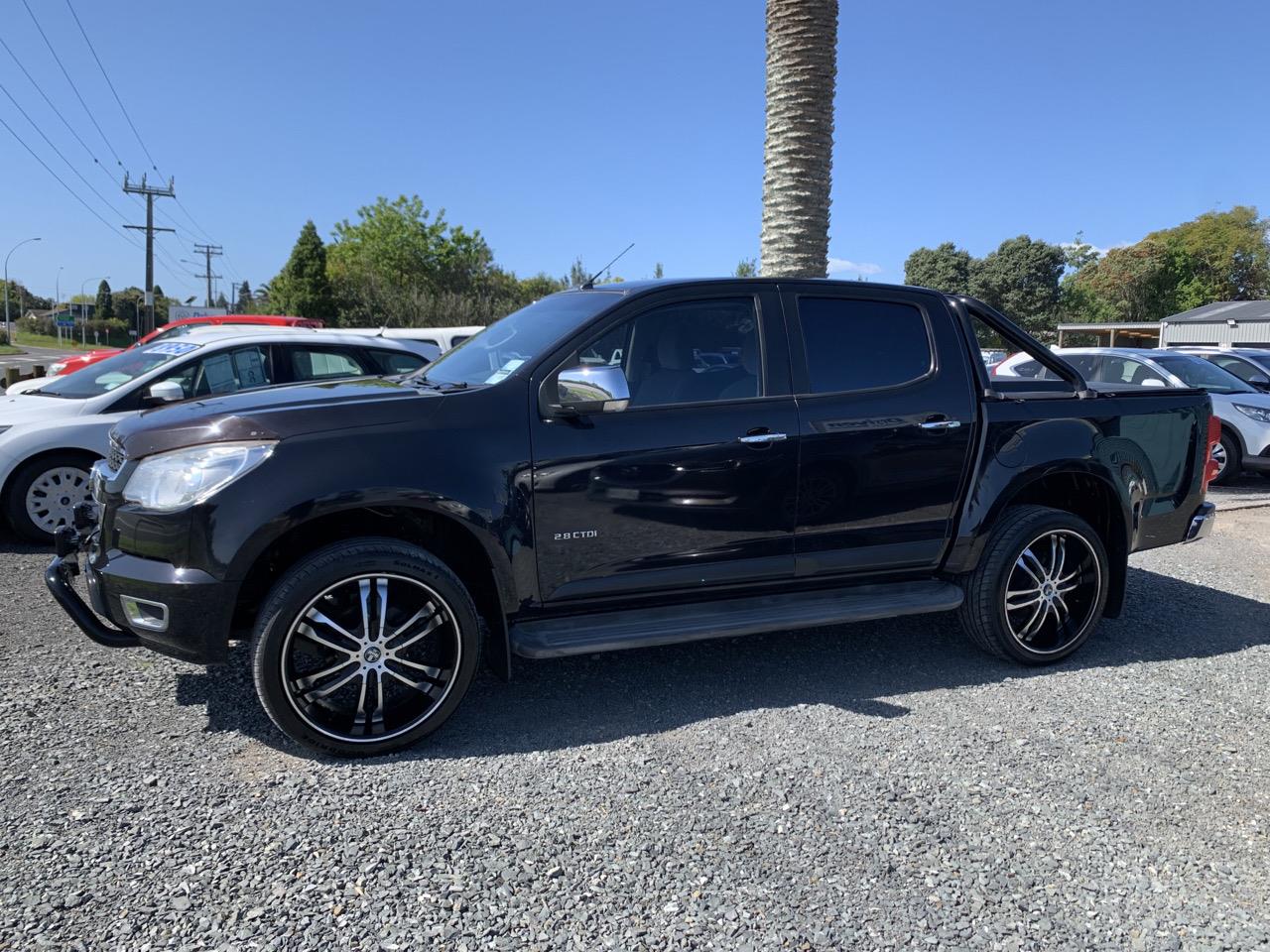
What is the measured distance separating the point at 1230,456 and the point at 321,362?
1053 cm

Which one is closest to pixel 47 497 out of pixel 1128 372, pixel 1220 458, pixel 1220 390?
pixel 1128 372

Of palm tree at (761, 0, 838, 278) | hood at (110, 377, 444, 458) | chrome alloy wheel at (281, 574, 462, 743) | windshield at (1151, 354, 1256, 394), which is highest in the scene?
palm tree at (761, 0, 838, 278)

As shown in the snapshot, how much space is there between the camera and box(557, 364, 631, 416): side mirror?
372cm

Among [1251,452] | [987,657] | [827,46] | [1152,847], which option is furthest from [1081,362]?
[1152,847]

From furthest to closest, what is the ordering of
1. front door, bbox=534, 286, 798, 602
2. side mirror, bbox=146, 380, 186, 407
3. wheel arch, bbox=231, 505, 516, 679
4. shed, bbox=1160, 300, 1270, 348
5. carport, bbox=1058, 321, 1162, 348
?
1. carport, bbox=1058, 321, 1162, 348
2. shed, bbox=1160, 300, 1270, 348
3. side mirror, bbox=146, 380, 186, 407
4. front door, bbox=534, 286, 798, 602
5. wheel arch, bbox=231, 505, 516, 679

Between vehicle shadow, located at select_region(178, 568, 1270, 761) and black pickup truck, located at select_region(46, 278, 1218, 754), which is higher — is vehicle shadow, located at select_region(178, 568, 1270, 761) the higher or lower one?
the lower one

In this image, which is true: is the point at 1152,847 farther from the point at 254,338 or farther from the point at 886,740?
the point at 254,338

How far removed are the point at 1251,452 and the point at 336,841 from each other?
38.6ft

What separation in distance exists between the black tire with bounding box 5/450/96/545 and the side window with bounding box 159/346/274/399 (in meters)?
0.88

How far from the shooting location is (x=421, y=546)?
3.79 meters

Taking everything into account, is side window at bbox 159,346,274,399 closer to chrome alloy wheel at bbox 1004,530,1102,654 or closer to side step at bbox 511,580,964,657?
side step at bbox 511,580,964,657

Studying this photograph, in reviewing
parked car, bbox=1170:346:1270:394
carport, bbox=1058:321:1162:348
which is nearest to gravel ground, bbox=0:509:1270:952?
parked car, bbox=1170:346:1270:394

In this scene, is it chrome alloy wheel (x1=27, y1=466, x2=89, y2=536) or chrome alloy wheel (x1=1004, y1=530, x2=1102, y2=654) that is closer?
chrome alloy wheel (x1=1004, y1=530, x2=1102, y2=654)

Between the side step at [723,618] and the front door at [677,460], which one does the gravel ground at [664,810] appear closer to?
the side step at [723,618]
